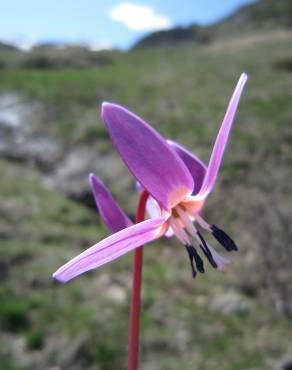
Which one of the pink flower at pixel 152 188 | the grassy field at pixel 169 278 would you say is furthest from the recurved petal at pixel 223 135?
the grassy field at pixel 169 278

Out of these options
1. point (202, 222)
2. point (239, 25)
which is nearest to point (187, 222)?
point (202, 222)

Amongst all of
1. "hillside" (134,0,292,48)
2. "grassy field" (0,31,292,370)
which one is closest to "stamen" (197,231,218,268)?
"grassy field" (0,31,292,370)

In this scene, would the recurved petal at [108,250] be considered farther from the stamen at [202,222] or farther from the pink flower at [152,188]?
the stamen at [202,222]

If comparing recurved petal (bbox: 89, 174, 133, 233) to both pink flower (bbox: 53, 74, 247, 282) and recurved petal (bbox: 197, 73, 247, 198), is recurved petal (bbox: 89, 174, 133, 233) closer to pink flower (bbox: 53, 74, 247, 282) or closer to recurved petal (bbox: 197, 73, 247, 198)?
pink flower (bbox: 53, 74, 247, 282)

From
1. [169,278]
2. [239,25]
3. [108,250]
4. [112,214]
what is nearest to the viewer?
[108,250]

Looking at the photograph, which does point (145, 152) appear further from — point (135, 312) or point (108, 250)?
point (135, 312)

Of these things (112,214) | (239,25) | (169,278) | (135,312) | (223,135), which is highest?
(223,135)

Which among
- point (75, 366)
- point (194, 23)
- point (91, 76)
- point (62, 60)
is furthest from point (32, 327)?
point (194, 23)

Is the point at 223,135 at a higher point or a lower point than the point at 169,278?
higher
